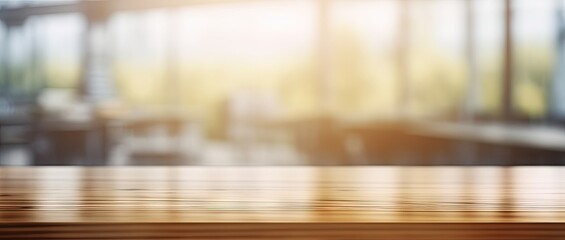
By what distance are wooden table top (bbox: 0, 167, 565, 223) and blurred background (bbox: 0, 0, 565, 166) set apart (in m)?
3.00

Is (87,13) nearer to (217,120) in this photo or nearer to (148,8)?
(148,8)

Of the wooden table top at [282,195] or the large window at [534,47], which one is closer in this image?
the wooden table top at [282,195]

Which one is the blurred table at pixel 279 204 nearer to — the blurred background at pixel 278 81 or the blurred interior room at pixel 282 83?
the blurred interior room at pixel 282 83

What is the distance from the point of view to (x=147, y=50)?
3.84m

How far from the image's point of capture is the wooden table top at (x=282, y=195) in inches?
20.0

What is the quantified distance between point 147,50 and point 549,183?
3.34 meters

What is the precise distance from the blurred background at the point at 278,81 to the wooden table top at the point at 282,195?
3.00m

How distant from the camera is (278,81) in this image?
384 centimetres

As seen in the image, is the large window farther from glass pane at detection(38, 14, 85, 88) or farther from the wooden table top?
the wooden table top

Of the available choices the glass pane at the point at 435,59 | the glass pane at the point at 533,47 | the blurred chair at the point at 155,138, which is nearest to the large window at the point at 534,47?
the glass pane at the point at 533,47

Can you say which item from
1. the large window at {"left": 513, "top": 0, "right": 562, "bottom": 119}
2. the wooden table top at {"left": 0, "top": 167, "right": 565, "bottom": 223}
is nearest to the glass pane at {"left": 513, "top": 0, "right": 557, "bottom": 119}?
the large window at {"left": 513, "top": 0, "right": 562, "bottom": 119}

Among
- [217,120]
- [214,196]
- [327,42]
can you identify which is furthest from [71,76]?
[214,196]

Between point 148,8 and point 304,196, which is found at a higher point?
point 148,8

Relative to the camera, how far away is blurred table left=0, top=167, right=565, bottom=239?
1.58 feet
